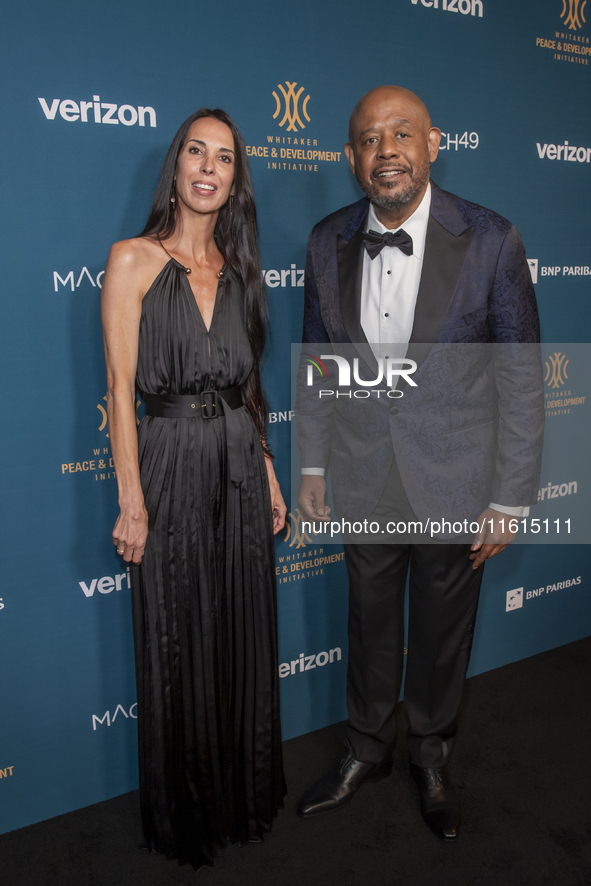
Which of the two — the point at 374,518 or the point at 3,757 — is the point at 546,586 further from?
the point at 3,757

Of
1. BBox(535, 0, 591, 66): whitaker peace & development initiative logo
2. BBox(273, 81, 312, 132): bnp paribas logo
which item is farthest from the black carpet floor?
BBox(535, 0, 591, 66): whitaker peace & development initiative logo

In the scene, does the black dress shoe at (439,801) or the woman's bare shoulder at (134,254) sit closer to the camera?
the woman's bare shoulder at (134,254)

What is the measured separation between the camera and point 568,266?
2684 millimetres

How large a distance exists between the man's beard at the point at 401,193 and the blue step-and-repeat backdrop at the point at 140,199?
18.0 inches

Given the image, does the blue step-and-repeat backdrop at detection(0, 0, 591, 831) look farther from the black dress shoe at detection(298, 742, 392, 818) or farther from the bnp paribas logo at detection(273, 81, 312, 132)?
the black dress shoe at detection(298, 742, 392, 818)

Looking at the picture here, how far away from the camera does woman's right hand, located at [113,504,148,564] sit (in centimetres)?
161

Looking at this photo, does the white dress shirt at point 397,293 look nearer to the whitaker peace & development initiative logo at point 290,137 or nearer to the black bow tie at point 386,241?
the black bow tie at point 386,241

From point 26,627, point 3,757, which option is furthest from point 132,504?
point 3,757

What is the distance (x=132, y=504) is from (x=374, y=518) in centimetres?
71

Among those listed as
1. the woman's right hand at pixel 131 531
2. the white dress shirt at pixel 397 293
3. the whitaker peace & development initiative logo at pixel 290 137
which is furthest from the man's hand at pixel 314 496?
the whitaker peace & development initiative logo at pixel 290 137

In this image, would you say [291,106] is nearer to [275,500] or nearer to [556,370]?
[275,500]

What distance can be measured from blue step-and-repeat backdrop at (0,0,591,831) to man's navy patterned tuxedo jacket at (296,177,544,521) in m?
0.35

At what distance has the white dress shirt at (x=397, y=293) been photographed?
1.76m

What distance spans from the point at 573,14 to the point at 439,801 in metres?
2.82
